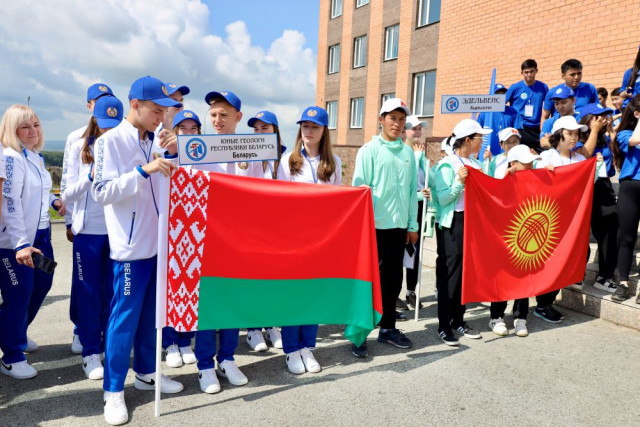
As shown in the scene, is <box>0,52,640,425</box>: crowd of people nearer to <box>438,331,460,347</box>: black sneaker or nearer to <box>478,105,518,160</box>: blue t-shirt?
<box>438,331,460,347</box>: black sneaker

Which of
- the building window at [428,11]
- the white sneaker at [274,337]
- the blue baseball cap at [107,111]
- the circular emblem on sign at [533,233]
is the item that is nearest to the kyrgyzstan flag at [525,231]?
the circular emblem on sign at [533,233]

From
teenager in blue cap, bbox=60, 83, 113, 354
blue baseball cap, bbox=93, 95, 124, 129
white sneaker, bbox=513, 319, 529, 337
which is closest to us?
blue baseball cap, bbox=93, 95, 124, 129

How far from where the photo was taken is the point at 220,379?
12.1 feet

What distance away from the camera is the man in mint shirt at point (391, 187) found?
427 cm

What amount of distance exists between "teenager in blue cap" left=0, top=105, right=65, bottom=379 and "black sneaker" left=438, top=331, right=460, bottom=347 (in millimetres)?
3580

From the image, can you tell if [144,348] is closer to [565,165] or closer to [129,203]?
[129,203]

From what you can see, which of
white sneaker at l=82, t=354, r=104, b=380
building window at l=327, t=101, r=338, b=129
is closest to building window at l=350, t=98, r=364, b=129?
building window at l=327, t=101, r=338, b=129

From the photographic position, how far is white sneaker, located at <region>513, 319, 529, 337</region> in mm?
4773

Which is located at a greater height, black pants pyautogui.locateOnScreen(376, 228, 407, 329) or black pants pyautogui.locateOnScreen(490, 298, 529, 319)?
black pants pyautogui.locateOnScreen(376, 228, 407, 329)

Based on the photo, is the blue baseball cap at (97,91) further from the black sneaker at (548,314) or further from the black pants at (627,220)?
the black pants at (627,220)

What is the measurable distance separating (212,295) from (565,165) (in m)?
4.08

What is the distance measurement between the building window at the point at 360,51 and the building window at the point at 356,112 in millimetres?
1767

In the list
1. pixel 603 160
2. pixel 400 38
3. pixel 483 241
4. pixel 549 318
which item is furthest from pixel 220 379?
pixel 400 38

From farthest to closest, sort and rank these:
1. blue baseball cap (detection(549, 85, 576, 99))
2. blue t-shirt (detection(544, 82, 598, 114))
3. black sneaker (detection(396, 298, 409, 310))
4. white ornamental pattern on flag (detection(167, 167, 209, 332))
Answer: blue t-shirt (detection(544, 82, 598, 114)) → blue baseball cap (detection(549, 85, 576, 99)) → black sneaker (detection(396, 298, 409, 310)) → white ornamental pattern on flag (detection(167, 167, 209, 332))
